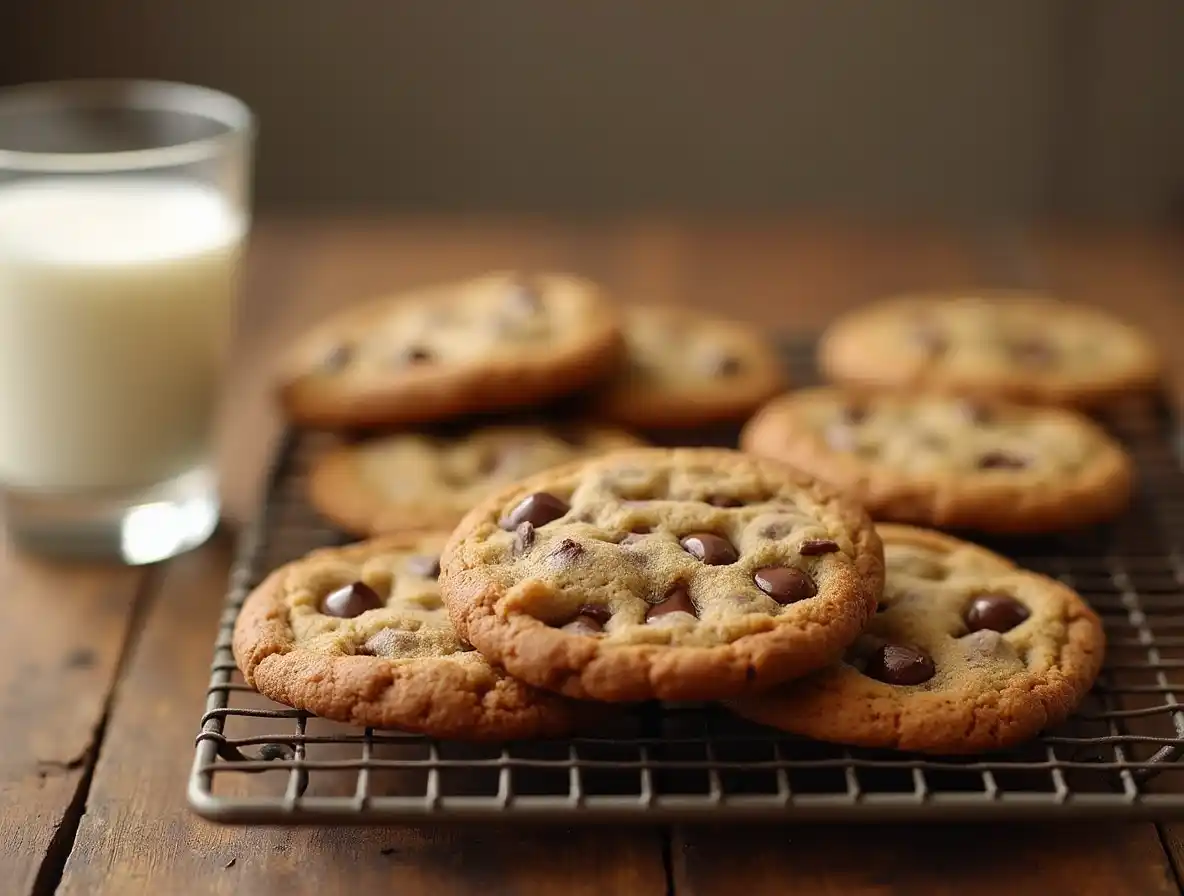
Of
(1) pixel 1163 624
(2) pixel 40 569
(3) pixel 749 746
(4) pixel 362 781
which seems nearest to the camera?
(4) pixel 362 781

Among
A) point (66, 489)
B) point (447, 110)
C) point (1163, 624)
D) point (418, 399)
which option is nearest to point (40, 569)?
point (66, 489)

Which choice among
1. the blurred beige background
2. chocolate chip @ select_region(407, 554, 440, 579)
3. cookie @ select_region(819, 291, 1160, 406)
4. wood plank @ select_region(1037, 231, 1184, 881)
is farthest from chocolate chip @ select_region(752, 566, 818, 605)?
the blurred beige background

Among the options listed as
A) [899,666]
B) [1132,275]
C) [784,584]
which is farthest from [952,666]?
[1132,275]

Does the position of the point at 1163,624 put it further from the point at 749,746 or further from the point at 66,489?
the point at 66,489

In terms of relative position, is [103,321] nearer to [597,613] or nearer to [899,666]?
[597,613]

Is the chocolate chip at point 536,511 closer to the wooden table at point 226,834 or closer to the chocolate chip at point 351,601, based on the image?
the chocolate chip at point 351,601

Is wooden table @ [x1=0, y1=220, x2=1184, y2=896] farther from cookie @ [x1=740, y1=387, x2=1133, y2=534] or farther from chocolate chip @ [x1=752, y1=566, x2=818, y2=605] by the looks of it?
cookie @ [x1=740, y1=387, x2=1133, y2=534]

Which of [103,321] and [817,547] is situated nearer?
[817,547]
